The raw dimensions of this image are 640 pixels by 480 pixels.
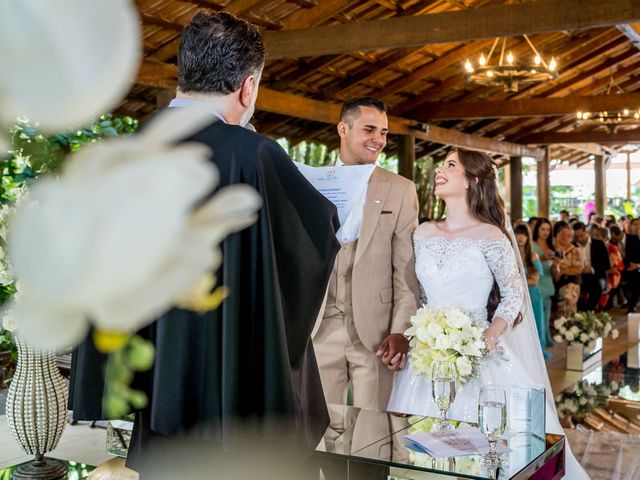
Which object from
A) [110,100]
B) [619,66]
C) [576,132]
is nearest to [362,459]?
[110,100]

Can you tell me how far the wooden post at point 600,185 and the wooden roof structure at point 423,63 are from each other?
11.3ft

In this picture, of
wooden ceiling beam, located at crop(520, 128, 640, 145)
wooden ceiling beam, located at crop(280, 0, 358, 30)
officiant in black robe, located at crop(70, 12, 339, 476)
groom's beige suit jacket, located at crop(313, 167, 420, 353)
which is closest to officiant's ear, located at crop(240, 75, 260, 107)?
officiant in black robe, located at crop(70, 12, 339, 476)

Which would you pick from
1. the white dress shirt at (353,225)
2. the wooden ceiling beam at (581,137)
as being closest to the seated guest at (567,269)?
the white dress shirt at (353,225)

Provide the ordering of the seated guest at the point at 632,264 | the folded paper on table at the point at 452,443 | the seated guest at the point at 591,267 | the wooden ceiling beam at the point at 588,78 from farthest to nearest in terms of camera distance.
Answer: the wooden ceiling beam at the point at 588,78, the seated guest at the point at 632,264, the seated guest at the point at 591,267, the folded paper on table at the point at 452,443

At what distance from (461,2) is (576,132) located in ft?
31.9

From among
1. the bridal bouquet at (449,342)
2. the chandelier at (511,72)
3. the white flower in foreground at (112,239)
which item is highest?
the chandelier at (511,72)

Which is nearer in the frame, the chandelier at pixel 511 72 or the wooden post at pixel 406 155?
the chandelier at pixel 511 72

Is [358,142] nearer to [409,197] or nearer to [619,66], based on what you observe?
[409,197]

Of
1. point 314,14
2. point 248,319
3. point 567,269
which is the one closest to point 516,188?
point 567,269

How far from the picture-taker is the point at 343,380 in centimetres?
349

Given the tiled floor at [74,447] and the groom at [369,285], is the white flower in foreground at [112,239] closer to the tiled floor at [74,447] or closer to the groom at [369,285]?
the groom at [369,285]

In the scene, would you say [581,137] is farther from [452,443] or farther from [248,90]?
[248,90]

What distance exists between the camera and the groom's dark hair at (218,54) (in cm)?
155

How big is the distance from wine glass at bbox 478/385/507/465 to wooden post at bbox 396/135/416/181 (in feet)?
37.9
